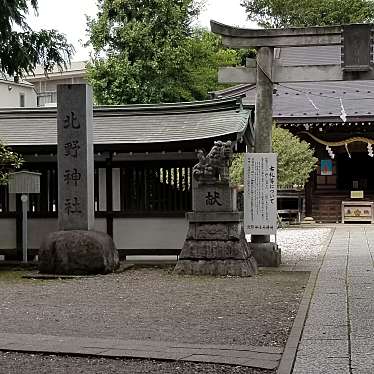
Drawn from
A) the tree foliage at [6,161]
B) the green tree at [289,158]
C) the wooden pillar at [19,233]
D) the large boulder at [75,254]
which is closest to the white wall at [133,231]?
the wooden pillar at [19,233]

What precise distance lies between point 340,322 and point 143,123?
324 inches

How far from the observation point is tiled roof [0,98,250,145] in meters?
13.0

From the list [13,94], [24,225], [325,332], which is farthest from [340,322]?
[13,94]

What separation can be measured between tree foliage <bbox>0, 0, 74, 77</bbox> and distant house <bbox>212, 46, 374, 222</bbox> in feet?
39.1

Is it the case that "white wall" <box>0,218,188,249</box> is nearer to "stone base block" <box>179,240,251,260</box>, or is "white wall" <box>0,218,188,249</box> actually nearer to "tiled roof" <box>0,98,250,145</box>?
"tiled roof" <box>0,98,250,145</box>

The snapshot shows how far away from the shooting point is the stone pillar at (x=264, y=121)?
12562 millimetres

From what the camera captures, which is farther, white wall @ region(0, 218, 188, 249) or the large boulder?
white wall @ region(0, 218, 188, 249)

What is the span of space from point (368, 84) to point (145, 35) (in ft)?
32.5

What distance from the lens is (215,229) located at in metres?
11.3

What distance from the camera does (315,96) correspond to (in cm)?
2609

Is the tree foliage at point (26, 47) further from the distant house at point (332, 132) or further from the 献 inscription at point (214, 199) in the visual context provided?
the distant house at point (332, 132)

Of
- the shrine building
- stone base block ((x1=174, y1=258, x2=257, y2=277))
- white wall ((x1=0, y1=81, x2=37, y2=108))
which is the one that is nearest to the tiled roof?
the shrine building

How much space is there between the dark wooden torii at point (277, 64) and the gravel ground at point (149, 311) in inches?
111

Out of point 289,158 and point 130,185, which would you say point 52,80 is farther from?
point 130,185
